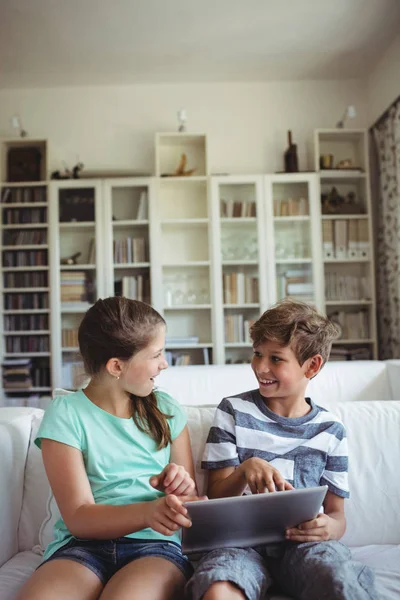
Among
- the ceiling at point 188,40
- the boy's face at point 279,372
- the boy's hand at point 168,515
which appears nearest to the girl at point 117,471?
the boy's hand at point 168,515

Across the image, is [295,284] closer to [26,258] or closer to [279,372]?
[26,258]

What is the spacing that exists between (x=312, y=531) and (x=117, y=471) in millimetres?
432

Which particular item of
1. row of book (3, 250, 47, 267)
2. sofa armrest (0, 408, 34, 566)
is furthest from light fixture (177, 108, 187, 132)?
sofa armrest (0, 408, 34, 566)

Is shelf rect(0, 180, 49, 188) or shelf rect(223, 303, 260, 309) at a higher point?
shelf rect(0, 180, 49, 188)

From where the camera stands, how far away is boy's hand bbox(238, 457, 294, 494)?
1.09 m

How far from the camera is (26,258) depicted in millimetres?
4504

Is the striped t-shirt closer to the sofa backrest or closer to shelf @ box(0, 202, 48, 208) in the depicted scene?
the sofa backrest

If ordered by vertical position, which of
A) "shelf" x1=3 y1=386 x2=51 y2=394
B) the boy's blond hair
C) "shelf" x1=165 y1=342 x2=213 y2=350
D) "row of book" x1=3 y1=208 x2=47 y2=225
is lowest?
"shelf" x1=3 y1=386 x2=51 y2=394

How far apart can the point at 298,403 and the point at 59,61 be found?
382 cm

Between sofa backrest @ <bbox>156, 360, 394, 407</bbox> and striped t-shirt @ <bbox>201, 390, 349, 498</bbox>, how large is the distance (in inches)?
57.9

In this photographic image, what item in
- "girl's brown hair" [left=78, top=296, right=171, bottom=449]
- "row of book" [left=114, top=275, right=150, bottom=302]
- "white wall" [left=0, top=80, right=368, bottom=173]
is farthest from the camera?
"white wall" [left=0, top=80, right=368, bottom=173]

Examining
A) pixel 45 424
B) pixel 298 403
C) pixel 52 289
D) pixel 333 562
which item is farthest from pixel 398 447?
pixel 52 289

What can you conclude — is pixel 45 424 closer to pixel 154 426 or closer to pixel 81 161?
pixel 154 426

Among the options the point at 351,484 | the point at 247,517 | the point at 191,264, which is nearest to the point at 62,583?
the point at 247,517
